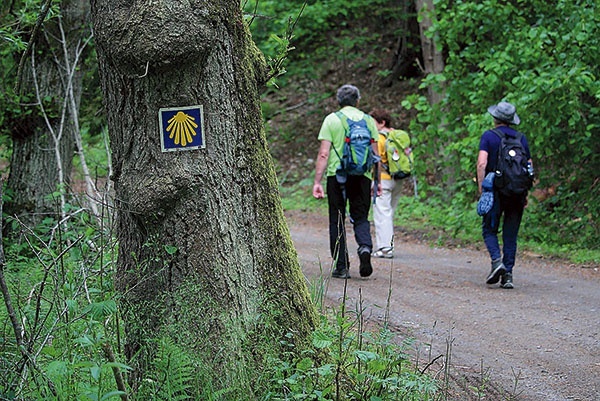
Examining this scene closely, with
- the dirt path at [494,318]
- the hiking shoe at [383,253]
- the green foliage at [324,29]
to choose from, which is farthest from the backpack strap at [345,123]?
the green foliage at [324,29]

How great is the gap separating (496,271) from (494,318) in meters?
1.68

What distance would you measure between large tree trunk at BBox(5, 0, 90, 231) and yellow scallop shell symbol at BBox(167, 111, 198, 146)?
5.52 meters

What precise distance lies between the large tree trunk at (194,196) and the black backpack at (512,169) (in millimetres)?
5161

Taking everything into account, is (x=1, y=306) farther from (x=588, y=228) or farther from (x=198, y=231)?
(x=588, y=228)

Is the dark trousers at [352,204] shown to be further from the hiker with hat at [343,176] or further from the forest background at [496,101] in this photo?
the forest background at [496,101]

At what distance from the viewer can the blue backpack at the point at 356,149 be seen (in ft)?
28.3

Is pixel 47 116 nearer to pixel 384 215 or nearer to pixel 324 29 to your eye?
pixel 384 215

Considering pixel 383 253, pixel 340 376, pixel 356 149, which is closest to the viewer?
pixel 340 376

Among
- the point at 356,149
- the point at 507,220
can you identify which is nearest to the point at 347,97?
the point at 356,149

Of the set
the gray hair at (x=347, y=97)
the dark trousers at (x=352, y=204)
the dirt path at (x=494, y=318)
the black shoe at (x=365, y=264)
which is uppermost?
the gray hair at (x=347, y=97)

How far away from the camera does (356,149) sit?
8609mm

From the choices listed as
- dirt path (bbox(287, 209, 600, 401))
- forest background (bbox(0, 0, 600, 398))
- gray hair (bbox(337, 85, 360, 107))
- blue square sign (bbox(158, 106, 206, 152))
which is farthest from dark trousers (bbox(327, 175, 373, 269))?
blue square sign (bbox(158, 106, 206, 152))

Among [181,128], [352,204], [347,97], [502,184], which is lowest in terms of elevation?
[352,204]

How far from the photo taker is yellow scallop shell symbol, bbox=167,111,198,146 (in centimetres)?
406
